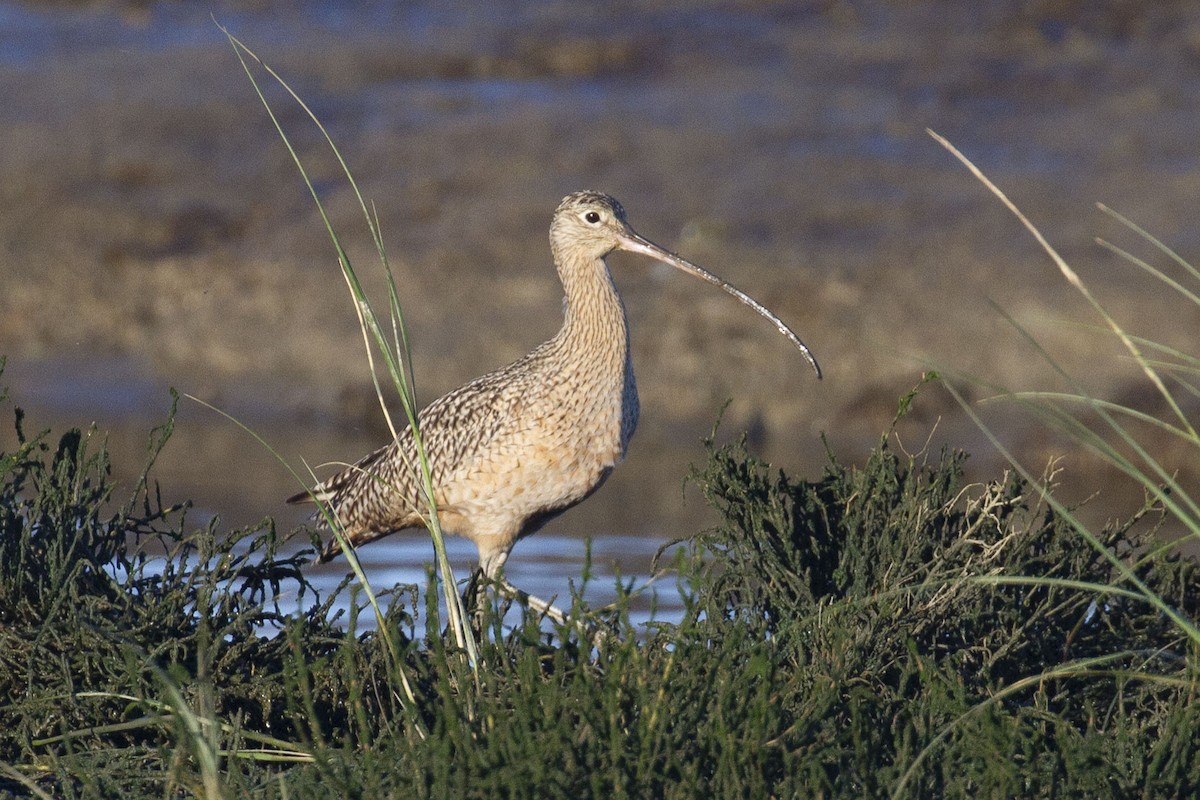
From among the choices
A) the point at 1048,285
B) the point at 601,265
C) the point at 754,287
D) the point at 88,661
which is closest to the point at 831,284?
the point at 754,287

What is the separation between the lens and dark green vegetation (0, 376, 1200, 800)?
3244 millimetres

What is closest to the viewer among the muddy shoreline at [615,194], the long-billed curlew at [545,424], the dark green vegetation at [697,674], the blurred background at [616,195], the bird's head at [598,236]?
the dark green vegetation at [697,674]

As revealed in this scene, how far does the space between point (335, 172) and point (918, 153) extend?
160 inches

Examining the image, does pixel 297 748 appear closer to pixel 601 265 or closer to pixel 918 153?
pixel 601 265

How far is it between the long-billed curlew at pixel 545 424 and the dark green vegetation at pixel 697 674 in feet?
3.55

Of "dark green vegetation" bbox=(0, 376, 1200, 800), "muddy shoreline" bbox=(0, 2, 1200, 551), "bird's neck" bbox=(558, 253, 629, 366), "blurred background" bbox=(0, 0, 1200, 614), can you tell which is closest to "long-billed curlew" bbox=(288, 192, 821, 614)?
"bird's neck" bbox=(558, 253, 629, 366)

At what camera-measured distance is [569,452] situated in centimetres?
559

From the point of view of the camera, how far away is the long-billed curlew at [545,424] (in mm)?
5613

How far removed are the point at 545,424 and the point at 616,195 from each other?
6411 millimetres

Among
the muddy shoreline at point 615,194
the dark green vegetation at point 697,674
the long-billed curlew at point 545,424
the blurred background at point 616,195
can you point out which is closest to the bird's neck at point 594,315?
the long-billed curlew at point 545,424

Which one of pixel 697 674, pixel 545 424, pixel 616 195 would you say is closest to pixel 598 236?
pixel 545 424

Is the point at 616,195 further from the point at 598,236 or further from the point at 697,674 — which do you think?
the point at 697,674

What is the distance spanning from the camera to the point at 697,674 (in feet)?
11.6

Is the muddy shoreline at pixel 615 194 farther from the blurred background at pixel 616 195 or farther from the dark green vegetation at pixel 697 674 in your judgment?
the dark green vegetation at pixel 697 674
